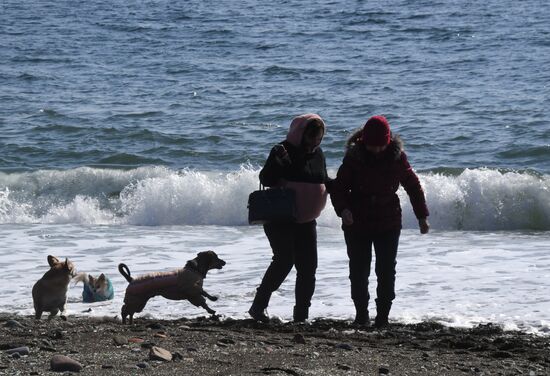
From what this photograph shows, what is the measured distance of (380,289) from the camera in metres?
7.80

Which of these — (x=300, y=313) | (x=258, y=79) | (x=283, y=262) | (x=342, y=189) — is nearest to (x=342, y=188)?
(x=342, y=189)

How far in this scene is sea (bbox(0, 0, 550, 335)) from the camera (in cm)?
1025

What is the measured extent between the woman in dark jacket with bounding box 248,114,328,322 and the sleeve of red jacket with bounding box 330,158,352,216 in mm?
149

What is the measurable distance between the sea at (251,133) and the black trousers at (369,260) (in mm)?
751

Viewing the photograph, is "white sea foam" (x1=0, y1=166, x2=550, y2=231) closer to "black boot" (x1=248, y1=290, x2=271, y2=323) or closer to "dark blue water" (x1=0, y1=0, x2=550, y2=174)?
"dark blue water" (x1=0, y1=0, x2=550, y2=174)

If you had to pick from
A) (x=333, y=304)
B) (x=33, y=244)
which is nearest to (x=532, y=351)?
(x=333, y=304)

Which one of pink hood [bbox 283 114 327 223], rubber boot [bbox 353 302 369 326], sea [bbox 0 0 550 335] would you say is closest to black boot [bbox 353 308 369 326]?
rubber boot [bbox 353 302 369 326]

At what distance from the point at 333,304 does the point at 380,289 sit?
51.5 inches

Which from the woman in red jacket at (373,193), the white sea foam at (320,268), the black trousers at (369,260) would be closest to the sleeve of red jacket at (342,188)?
the woman in red jacket at (373,193)

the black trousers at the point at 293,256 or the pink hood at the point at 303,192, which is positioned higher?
the pink hood at the point at 303,192

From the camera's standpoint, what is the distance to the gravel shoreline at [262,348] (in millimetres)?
5852

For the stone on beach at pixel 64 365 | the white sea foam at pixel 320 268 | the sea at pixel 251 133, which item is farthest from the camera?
the sea at pixel 251 133

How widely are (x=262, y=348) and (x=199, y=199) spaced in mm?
8855

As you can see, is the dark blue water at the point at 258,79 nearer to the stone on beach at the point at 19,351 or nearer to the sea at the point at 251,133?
the sea at the point at 251,133
